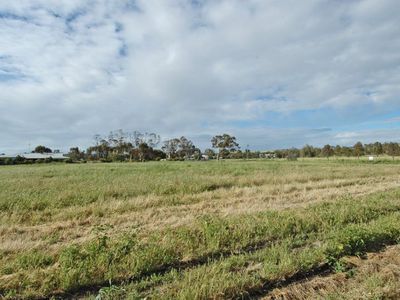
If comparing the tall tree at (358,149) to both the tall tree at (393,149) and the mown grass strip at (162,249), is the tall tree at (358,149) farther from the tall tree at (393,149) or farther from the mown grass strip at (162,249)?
the mown grass strip at (162,249)

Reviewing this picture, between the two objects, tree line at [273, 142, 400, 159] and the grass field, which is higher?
tree line at [273, 142, 400, 159]

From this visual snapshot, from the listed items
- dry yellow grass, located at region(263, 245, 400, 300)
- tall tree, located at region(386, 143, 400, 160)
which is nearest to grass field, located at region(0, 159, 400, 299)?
dry yellow grass, located at region(263, 245, 400, 300)

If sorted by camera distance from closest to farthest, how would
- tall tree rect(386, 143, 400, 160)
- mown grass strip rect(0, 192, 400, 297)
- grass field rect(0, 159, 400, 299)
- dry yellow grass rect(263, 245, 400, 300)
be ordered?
dry yellow grass rect(263, 245, 400, 300) < grass field rect(0, 159, 400, 299) < mown grass strip rect(0, 192, 400, 297) < tall tree rect(386, 143, 400, 160)

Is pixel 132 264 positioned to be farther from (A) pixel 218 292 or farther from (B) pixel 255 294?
(B) pixel 255 294

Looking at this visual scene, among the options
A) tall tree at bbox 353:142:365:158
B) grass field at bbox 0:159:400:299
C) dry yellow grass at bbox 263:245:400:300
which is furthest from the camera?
tall tree at bbox 353:142:365:158

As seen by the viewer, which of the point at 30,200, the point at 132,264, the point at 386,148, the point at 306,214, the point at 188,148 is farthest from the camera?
the point at 188,148

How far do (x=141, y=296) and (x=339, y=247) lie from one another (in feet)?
12.1

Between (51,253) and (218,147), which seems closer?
(51,253)

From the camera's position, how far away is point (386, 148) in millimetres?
91375

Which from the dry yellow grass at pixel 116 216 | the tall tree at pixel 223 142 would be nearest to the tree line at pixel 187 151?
the tall tree at pixel 223 142

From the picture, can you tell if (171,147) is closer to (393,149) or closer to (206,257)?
(393,149)

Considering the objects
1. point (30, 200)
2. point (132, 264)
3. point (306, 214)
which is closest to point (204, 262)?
point (132, 264)

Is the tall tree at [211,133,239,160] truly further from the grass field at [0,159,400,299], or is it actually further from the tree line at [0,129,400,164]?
the grass field at [0,159,400,299]

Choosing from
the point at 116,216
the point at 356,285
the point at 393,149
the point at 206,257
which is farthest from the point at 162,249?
the point at 393,149
